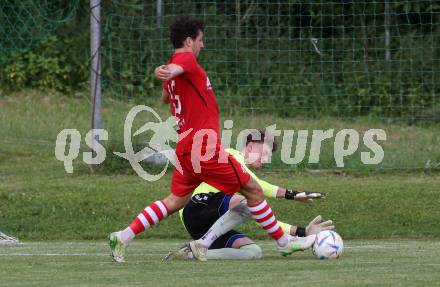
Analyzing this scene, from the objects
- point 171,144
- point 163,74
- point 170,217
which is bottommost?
point 170,217

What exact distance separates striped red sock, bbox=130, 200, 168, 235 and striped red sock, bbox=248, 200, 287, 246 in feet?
2.23

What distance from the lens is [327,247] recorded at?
877cm

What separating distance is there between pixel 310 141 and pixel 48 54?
5286 mm

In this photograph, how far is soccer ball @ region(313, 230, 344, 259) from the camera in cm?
876

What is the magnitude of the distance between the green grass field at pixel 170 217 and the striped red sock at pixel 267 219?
0.21 meters

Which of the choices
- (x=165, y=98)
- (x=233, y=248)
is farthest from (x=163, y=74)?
(x=233, y=248)

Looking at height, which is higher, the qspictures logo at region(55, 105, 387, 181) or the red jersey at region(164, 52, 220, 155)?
the red jersey at region(164, 52, 220, 155)

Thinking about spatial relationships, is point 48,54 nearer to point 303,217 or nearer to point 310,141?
point 310,141

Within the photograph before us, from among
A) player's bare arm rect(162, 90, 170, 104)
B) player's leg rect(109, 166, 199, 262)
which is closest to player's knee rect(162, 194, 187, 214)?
player's leg rect(109, 166, 199, 262)

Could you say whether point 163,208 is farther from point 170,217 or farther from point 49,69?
point 49,69

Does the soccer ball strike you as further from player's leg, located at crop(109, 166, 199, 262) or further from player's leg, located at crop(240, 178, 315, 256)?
player's leg, located at crop(109, 166, 199, 262)

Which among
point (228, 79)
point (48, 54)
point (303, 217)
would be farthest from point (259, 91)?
point (48, 54)

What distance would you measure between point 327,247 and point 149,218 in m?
1.38

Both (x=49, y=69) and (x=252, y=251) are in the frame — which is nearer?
(x=252, y=251)
